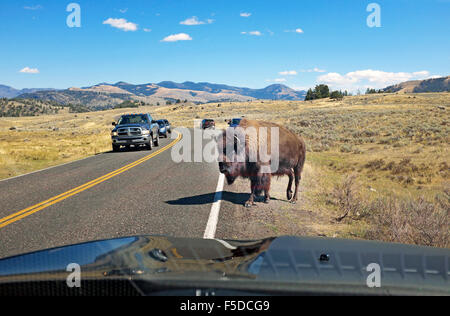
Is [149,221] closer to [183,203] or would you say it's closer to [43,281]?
[183,203]

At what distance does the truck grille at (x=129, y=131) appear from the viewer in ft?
67.7

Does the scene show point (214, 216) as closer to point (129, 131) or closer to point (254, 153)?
point (254, 153)

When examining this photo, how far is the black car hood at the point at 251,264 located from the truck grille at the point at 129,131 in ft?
60.0

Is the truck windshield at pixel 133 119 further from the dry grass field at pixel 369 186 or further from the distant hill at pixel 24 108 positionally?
the distant hill at pixel 24 108

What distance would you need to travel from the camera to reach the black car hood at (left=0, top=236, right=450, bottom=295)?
197 cm

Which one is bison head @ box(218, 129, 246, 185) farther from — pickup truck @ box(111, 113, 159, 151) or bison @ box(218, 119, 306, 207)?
pickup truck @ box(111, 113, 159, 151)

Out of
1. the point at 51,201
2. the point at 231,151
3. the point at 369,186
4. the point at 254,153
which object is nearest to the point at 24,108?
the point at 51,201

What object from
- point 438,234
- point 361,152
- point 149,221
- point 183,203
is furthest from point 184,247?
point 361,152

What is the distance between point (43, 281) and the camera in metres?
2.05

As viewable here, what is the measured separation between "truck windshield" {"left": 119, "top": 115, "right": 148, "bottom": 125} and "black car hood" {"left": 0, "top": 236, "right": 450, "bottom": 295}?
19.7m

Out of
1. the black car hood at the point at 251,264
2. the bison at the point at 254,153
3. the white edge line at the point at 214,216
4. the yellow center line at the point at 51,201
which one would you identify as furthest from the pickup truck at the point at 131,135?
the black car hood at the point at 251,264

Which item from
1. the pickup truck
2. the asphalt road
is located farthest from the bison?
the pickup truck

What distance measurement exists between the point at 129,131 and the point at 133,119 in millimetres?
1944

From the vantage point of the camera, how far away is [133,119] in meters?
22.3
